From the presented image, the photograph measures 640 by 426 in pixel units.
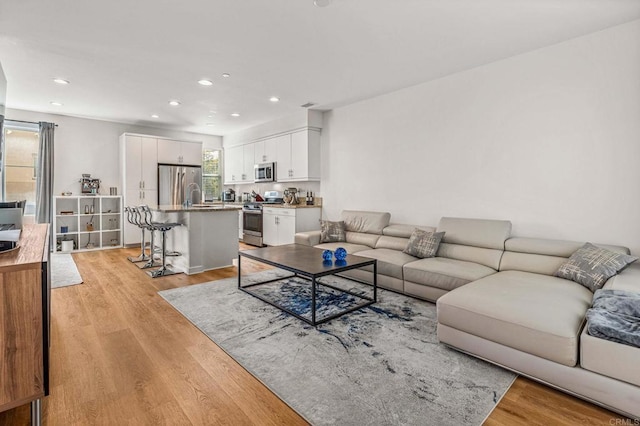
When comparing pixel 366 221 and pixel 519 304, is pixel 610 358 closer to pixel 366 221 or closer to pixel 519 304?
pixel 519 304

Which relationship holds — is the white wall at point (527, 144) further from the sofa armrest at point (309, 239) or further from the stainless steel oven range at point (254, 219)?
the stainless steel oven range at point (254, 219)

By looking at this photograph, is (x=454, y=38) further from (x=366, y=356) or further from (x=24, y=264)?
(x=24, y=264)

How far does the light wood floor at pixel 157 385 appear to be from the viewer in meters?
1.70

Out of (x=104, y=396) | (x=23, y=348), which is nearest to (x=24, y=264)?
(x=23, y=348)

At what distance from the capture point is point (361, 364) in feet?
7.22

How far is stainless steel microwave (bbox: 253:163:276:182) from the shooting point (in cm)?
661

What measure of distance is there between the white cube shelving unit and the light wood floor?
3.81m

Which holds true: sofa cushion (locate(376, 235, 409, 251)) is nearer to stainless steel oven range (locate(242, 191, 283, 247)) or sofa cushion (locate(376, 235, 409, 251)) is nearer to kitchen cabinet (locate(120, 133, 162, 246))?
stainless steel oven range (locate(242, 191, 283, 247))

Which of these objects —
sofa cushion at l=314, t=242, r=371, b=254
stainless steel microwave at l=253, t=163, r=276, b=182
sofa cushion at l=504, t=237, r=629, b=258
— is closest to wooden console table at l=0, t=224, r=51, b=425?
sofa cushion at l=314, t=242, r=371, b=254

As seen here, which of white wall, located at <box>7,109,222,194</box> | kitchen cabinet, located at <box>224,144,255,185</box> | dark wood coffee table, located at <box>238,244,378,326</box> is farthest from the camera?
kitchen cabinet, located at <box>224,144,255,185</box>

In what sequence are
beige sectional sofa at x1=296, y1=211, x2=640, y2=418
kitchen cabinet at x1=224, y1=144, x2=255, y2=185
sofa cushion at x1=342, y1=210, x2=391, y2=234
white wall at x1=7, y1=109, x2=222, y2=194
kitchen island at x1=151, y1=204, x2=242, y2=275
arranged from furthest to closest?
kitchen cabinet at x1=224, y1=144, x2=255, y2=185 → white wall at x1=7, y1=109, x2=222, y2=194 → sofa cushion at x1=342, y1=210, x2=391, y2=234 → kitchen island at x1=151, y1=204, x2=242, y2=275 → beige sectional sofa at x1=296, y1=211, x2=640, y2=418

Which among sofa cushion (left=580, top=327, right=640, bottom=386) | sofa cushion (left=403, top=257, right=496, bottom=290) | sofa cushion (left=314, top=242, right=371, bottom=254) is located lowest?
sofa cushion (left=580, top=327, right=640, bottom=386)

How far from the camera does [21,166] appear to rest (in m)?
5.82

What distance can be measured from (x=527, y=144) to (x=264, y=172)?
476 cm
